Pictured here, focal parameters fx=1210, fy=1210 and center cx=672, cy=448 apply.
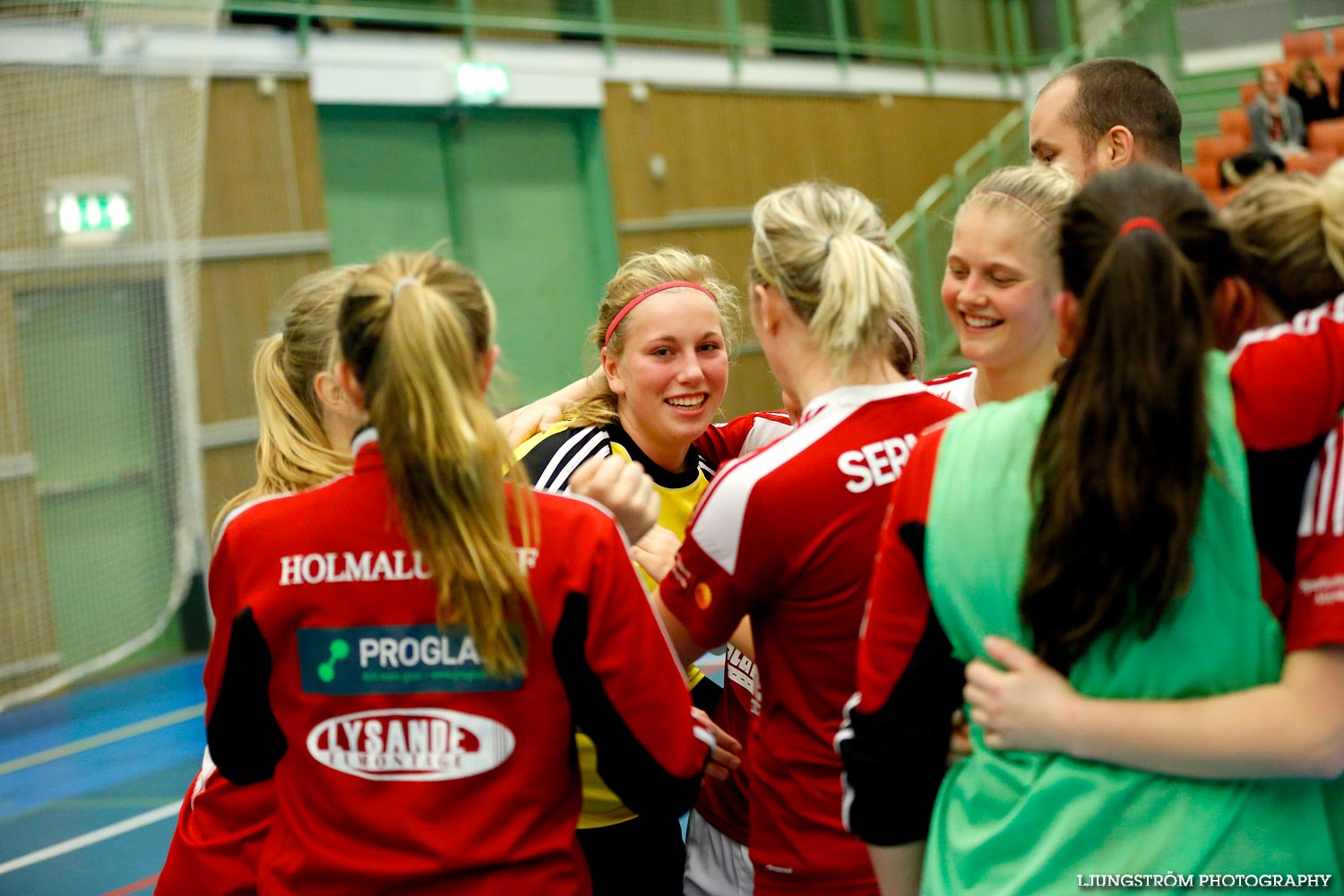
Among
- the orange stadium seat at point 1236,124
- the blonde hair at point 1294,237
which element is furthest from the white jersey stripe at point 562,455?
the orange stadium seat at point 1236,124

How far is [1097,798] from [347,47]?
9.37 meters

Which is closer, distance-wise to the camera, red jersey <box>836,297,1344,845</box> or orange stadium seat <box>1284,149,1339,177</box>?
red jersey <box>836,297,1344,845</box>

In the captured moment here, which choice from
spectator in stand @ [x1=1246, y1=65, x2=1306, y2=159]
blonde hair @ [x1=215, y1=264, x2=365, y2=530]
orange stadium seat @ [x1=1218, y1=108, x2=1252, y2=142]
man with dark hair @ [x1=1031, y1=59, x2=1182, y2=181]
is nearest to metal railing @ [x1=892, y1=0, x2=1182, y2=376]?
orange stadium seat @ [x1=1218, y1=108, x2=1252, y2=142]

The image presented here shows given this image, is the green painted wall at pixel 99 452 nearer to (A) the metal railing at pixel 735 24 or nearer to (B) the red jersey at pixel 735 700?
(A) the metal railing at pixel 735 24

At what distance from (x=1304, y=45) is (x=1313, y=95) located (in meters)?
2.67

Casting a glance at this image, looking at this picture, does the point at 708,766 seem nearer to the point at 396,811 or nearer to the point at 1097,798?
the point at 396,811

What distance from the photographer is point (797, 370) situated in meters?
1.88

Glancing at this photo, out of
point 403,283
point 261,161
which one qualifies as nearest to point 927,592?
point 403,283

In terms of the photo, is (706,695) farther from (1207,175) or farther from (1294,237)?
(1207,175)

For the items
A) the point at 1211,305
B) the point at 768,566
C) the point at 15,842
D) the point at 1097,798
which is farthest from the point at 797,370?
the point at 15,842

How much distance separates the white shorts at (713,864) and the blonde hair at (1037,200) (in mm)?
1184

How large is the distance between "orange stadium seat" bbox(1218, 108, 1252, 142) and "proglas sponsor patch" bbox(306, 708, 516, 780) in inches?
516

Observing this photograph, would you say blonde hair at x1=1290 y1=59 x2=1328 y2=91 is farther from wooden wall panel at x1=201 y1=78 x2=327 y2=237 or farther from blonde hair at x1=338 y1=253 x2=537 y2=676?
blonde hair at x1=338 y1=253 x2=537 y2=676

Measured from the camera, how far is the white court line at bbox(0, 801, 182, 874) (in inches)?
184
